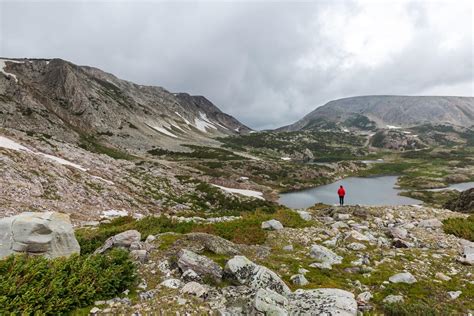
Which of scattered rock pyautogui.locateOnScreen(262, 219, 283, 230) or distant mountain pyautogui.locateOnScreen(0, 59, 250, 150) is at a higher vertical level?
distant mountain pyautogui.locateOnScreen(0, 59, 250, 150)

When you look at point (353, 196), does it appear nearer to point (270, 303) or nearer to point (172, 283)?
point (172, 283)

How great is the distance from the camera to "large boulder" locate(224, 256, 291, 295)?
9312mm

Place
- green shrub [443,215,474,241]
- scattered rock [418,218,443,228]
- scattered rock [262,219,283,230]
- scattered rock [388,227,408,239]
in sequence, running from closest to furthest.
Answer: scattered rock [388,227,408,239], green shrub [443,215,474,241], scattered rock [262,219,283,230], scattered rock [418,218,443,228]

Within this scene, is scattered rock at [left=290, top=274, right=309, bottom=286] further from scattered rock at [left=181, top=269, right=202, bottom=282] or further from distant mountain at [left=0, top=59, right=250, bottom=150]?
distant mountain at [left=0, top=59, right=250, bottom=150]

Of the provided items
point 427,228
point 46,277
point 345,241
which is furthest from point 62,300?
point 427,228

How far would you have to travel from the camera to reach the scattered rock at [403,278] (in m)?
11.0

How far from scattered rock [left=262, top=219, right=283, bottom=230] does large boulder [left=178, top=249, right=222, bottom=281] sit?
8232mm

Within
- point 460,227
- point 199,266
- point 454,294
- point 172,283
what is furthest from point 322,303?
point 460,227

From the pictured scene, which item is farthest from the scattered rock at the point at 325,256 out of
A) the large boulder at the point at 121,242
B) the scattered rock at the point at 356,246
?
the large boulder at the point at 121,242

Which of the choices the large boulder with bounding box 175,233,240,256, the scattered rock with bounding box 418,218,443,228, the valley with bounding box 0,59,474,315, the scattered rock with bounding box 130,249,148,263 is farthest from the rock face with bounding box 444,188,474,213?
the scattered rock with bounding box 130,249,148,263

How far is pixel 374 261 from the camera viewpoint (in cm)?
1319

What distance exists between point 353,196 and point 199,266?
84.0 m

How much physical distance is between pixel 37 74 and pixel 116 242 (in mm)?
163262

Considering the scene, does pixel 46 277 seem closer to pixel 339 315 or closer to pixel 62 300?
pixel 62 300
